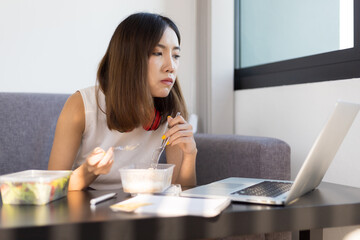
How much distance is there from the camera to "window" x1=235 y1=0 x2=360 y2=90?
1.65 metres

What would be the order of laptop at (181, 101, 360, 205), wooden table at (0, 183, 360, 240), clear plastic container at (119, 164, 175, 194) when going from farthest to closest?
1. clear plastic container at (119, 164, 175, 194)
2. laptop at (181, 101, 360, 205)
3. wooden table at (0, 183, 360, 240)

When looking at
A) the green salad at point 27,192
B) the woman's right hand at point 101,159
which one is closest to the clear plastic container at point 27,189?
the green salad at point 27,192

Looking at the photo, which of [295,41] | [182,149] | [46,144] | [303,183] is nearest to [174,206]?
[303,183]

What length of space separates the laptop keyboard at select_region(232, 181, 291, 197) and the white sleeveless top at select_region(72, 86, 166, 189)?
53cm

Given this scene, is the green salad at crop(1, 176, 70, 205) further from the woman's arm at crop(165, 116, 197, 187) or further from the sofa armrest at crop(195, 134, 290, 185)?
the sofa armrest at crop(195, 134, 290, 185)

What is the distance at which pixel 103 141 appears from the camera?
1.49 m

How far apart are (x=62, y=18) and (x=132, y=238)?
1817mm

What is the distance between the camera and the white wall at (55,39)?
2.20 m

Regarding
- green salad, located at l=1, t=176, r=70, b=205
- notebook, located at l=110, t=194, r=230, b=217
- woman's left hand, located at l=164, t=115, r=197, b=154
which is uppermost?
woman's left hand, located at l=164, t=115, r=197, b=154

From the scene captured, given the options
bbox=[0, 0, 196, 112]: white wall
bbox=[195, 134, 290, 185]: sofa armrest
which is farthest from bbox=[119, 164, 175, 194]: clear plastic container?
bbox=[0, 0, 196, 112]: white wall

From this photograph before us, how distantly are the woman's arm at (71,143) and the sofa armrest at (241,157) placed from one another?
21.3 inches

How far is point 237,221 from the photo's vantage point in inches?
32.2

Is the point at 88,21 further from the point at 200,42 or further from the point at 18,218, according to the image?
the point at 18,218

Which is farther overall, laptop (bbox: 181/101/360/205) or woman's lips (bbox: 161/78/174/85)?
woman's lips (bbox: 161/78/174/85)
